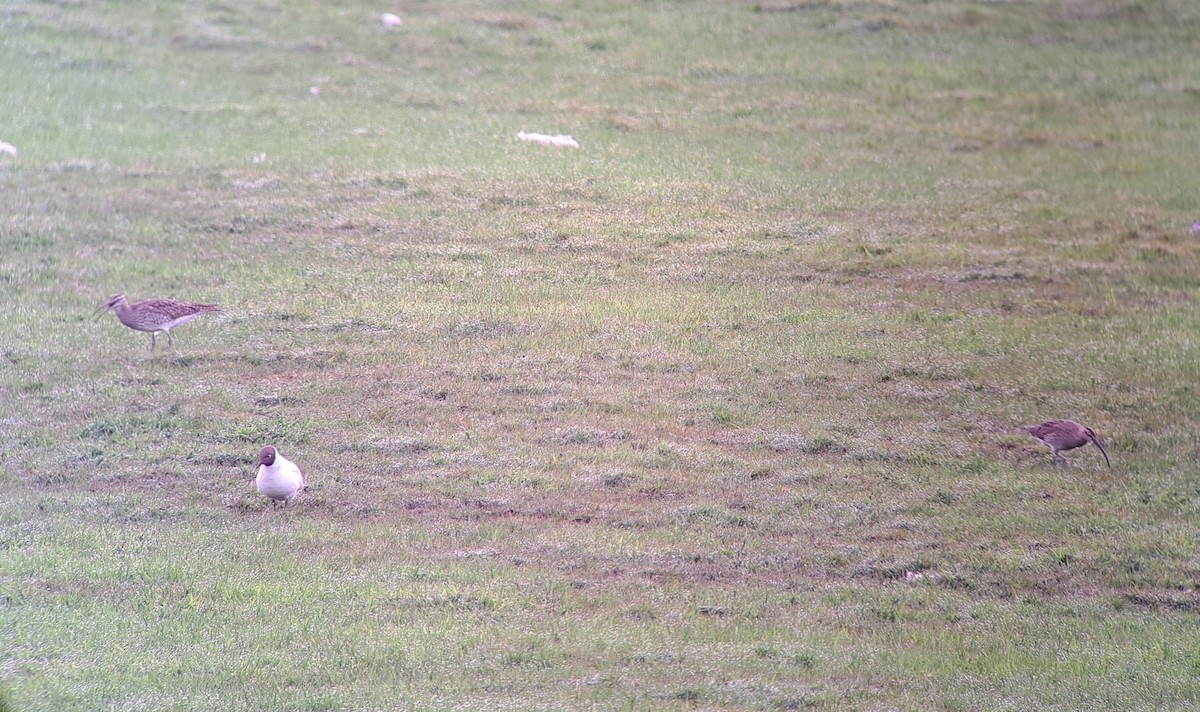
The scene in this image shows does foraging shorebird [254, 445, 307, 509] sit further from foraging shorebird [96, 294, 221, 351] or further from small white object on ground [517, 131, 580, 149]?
small white object on ground [517, 131, 580, 149]

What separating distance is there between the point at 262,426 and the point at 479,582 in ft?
10.7

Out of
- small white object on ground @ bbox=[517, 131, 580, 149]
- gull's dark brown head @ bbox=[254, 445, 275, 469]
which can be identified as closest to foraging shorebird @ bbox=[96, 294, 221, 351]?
gull's dark brown head @ bbox=[254, 445, 275, 469]

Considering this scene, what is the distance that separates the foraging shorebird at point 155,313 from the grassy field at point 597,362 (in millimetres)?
349

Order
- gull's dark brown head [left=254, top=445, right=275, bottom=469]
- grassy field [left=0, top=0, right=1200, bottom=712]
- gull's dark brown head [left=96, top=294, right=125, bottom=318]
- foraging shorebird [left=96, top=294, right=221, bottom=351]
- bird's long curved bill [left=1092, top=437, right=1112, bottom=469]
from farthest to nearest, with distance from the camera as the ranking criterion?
gull's dark brown head [left=96, top=294, right=125, bottom=318], foraging shorebird [left=96, top=294, right=221, bottom=351], bird's long curved bill [left=1092, top=437, right=1112, bottom=469], gull's dark brown head [left=254, top=445, right=275, bottom=469], grassy field [left=0, top=0, right=1200, bottom=712]

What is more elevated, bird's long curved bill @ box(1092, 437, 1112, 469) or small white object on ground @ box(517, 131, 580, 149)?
small white object on ground @ box(517, 131, 580, 149)

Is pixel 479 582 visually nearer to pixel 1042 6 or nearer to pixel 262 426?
pixel 262 426

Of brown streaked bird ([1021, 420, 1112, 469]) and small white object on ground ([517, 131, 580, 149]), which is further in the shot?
small white object on ground ([517, 131, 580, 149])

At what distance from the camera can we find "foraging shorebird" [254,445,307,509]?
9219mm

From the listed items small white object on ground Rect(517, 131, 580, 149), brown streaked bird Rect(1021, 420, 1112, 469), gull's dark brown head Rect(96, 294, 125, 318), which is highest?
small white object on ground Rect(517, 131, 580, 149)

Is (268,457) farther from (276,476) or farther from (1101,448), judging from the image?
(1101,448)

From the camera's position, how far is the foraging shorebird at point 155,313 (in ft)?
38.4

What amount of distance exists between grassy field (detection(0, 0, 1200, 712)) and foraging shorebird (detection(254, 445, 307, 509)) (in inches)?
8.6

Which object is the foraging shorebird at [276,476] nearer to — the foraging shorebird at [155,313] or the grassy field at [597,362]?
the grassy field at [597,362]

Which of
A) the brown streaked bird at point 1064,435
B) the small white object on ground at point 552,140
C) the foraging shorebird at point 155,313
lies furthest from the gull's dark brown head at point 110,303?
the brown streaked bird at point 1064,435
